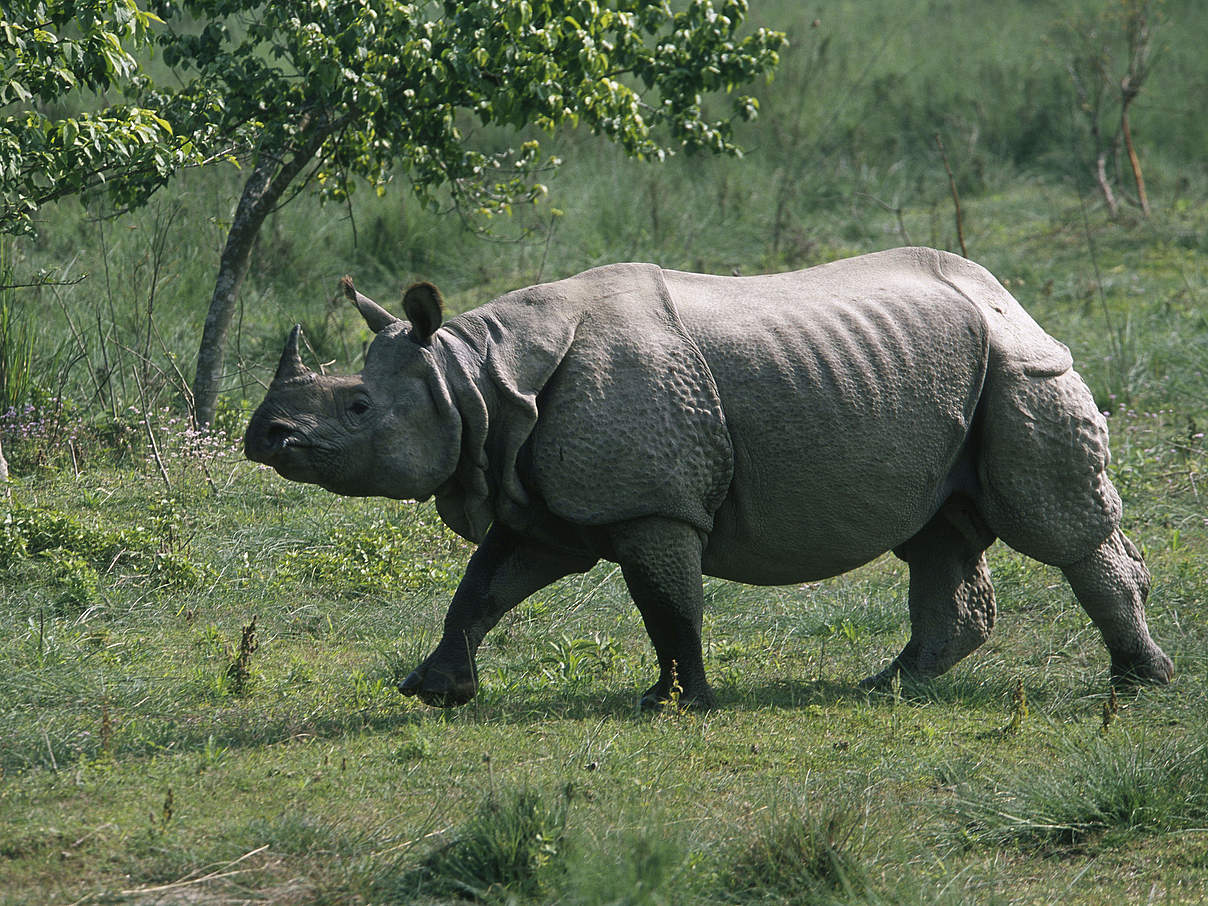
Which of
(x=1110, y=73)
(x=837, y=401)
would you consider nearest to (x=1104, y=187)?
(x=1110, y=73)

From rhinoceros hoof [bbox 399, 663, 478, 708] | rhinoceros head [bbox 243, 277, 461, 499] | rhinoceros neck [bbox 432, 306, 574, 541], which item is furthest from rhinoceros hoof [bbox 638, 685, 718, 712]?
rhinoceros head [bbox 243, 277, 461, 499]

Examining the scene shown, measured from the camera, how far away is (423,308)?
205 inches

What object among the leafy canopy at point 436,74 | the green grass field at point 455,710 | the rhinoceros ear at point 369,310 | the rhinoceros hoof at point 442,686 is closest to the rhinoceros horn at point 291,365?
the rhinoceros ear at point 369,310

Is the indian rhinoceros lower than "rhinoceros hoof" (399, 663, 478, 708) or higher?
higher

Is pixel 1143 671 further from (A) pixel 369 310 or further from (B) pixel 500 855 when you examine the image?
(A) pixel 369 310

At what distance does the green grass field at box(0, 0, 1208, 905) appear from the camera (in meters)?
4.13

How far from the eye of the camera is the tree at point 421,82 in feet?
26.6

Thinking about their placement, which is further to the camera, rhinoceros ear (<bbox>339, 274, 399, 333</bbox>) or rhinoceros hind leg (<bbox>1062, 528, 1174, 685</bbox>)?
rhinoceros hind leg (<bbox>1062, 528, 1174, 685</bbox>)

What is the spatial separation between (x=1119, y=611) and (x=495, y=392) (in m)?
2.74

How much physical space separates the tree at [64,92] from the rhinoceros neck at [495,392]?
2.33 m

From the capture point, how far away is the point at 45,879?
157 inches

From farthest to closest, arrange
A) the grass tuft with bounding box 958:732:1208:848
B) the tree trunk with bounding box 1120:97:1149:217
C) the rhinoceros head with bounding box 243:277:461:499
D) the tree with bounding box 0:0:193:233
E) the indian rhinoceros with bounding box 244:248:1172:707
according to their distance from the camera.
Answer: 1. the tree trunk with bounding box 1120:97:1149:217
2. the tree with bounding box 0:0:193:233
3. the indian rhinoceros with bounding box 244:248:1172:707
4. the rhinoceros head with bounding box 243:277:461:499
5. the grass tuft with bounding box 958:732:1208:848

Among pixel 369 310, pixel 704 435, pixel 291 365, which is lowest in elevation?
A: pixel 704 435

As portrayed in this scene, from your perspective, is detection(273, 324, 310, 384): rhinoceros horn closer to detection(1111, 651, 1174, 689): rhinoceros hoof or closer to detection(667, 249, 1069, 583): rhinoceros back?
detection(667, 249, 1069, 583): rhinoceros back
